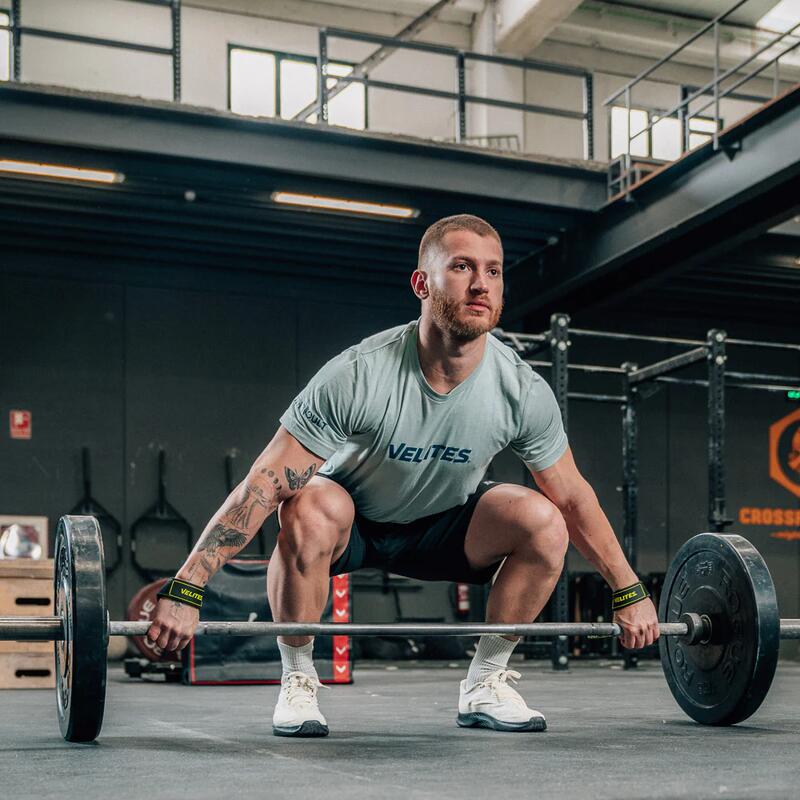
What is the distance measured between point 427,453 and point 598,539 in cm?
39

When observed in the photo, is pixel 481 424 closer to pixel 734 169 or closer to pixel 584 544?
pixel 584 544

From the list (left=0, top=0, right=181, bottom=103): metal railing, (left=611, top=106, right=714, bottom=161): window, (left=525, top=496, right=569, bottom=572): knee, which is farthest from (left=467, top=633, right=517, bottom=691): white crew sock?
(left=611, top=106, right=714, bottom=161): window

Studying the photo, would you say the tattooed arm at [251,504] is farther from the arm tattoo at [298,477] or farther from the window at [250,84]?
the window at [250,84]

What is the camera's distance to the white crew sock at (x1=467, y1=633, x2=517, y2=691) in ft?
8.18

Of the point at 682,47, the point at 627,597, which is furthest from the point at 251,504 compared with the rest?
the point at 682,47

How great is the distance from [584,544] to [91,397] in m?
5.94

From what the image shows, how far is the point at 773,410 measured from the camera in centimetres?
953

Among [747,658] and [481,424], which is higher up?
[481,424]

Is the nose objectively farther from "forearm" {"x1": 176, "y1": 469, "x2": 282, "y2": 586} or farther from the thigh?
"forearm" {"x1": 176, "y1": 469, "x2": 282, "y2": 586}

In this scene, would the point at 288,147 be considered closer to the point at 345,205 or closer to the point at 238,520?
the point at 345,205

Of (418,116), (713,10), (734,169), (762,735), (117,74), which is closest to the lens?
(762,735)

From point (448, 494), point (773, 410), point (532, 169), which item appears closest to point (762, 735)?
point (448, 494)

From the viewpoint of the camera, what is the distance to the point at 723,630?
2492 millimetres

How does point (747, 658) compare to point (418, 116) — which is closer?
point (747, 658)
